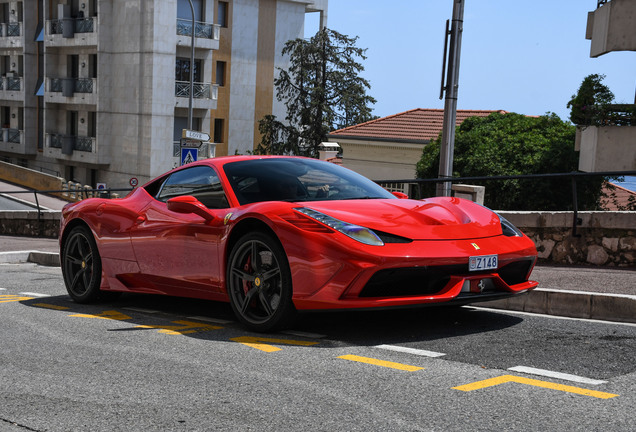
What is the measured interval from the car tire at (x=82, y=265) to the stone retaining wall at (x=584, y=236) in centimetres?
534

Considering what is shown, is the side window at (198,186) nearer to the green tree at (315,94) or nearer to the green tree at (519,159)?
the green tree at (519,159)

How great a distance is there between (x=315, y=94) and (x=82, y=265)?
146ft

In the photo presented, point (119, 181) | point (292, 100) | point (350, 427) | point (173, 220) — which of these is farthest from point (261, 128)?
point (350, 427)

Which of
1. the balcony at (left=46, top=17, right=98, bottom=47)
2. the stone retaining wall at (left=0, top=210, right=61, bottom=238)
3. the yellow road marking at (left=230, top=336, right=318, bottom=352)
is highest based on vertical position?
the balcony at (left=46, top=17, right=98, bottom=47)

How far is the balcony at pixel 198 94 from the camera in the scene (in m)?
50.3

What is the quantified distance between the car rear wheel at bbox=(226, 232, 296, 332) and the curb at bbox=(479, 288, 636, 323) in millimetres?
2027

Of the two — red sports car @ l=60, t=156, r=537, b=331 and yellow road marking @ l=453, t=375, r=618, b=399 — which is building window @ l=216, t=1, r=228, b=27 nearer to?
red sports car @ l=60, t=156, r=537, b=331

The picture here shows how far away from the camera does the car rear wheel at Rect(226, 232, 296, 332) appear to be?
6.30 metres

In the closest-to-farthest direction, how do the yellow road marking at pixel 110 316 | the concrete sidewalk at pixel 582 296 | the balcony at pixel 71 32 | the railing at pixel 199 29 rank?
the concrete sidewalk at pixel 582 296 < the yellow road marking at pixel 110 316 < the railing at pixel 199 29 < the balcony at pixel 71 32

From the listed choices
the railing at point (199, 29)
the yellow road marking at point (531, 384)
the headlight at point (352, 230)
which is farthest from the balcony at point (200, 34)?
the yellow road marking at point (531, 384)

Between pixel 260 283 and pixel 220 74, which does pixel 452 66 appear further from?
pixel 220 74

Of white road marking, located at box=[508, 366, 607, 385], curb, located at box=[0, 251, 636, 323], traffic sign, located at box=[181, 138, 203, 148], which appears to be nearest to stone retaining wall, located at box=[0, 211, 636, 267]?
curb, located at box=[0, 251, 636, 323]

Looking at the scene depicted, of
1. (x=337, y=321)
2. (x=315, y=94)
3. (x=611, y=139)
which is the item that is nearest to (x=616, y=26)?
(x=611, y=139)

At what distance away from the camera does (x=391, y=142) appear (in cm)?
3809
